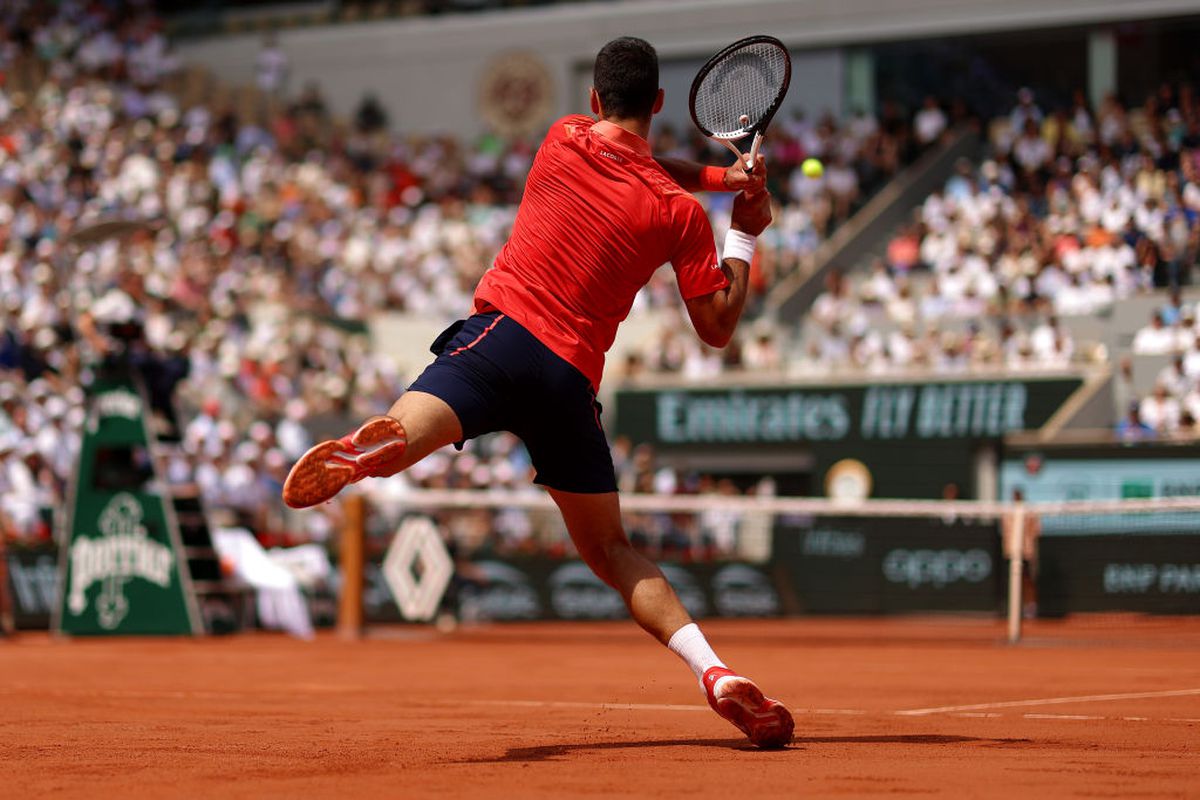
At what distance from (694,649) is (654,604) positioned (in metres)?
0.21

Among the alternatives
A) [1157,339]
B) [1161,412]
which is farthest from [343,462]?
[1157,339]

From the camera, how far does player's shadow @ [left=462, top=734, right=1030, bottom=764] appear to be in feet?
19.5

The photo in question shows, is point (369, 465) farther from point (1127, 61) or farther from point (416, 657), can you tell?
point (1127, 61)

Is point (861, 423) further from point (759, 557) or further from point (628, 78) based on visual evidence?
point (628, 78)

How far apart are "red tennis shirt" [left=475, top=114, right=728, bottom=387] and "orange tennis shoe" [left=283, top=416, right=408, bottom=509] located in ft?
2.39

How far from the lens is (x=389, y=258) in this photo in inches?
1235

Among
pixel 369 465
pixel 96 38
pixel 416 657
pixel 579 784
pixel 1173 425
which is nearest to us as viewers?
pixel 579 784

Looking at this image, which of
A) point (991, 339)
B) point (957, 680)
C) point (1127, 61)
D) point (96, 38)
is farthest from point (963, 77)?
point (957, 680)

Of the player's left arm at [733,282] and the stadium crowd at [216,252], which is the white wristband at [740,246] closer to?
the player's left arm at [733,282]

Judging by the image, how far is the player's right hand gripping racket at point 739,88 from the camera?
6574 mm

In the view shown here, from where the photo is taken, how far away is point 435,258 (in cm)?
3077

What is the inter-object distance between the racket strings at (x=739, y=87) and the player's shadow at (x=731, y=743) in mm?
2209

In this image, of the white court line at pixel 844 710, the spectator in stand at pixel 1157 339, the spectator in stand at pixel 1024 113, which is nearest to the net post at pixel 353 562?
the white court line at pixel 844 710

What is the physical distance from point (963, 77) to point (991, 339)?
26.6ft
